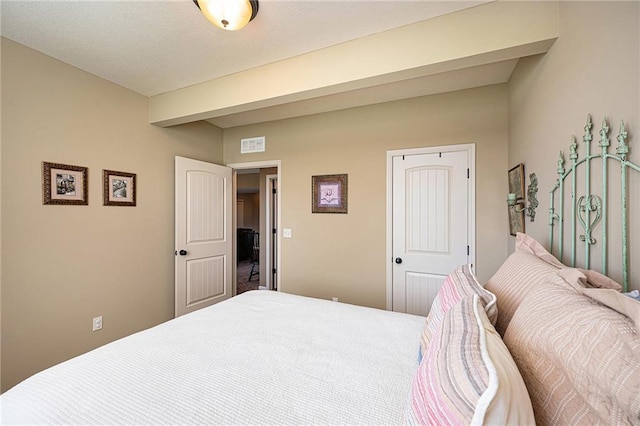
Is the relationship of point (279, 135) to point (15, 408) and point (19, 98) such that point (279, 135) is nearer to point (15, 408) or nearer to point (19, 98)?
point (19, 98)

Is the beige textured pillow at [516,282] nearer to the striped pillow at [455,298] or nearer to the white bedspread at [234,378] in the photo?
the striped pillow at [455,298]

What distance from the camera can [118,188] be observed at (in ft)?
8.21

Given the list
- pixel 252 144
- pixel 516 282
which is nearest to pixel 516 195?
pixel 516 282

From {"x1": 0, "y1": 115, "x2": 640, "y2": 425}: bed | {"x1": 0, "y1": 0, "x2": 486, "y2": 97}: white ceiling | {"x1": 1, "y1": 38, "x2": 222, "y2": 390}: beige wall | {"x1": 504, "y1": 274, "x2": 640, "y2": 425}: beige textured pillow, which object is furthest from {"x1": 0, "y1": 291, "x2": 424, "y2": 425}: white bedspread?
{"x1": 0, "y1": 0, "x2": 486, "y2": 97}: white ceiling

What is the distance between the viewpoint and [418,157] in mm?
2682

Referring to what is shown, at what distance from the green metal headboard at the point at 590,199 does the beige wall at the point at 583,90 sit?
0.07ft

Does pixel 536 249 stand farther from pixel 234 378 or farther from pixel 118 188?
pixel 118 188

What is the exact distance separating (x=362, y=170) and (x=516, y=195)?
1415 millimetres

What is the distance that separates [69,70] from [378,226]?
121 inches

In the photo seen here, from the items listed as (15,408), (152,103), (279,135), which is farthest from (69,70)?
(15,408)

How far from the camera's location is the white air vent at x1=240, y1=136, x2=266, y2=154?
11.3 ft

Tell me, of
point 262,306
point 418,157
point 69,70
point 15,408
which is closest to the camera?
point 15,408

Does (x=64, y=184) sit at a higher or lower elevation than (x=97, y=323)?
higher

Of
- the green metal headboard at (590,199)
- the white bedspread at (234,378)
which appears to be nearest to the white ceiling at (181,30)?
the green metal headboard at (590,199)
